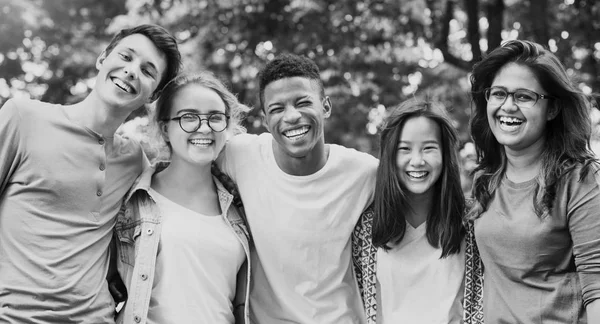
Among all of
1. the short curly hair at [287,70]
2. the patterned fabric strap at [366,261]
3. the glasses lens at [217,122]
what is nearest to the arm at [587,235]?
the patterned fabric strap at [366,261]

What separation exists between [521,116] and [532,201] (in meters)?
0.49

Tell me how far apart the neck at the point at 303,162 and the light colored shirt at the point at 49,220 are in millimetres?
1209

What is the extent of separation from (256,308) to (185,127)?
129cm

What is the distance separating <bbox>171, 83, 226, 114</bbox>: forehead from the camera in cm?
398

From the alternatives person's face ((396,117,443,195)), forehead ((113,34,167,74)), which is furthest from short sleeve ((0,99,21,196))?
person's face ((396,117,443,195))

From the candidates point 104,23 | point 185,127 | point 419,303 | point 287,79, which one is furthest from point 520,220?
point 104,23

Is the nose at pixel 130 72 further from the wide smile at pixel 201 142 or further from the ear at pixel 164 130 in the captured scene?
the wide smile at pixel 201 142

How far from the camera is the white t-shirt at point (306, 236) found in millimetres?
3996

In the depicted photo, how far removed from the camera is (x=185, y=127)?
3945 millimetres

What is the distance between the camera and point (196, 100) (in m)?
4.00

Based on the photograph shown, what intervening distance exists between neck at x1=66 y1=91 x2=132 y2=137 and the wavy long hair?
2.23m

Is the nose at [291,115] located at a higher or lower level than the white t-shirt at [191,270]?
higher

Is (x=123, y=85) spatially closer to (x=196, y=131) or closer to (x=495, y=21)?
(x=196, y=131)

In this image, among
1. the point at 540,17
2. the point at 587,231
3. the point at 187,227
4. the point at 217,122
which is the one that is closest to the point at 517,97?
the point at 587,231
